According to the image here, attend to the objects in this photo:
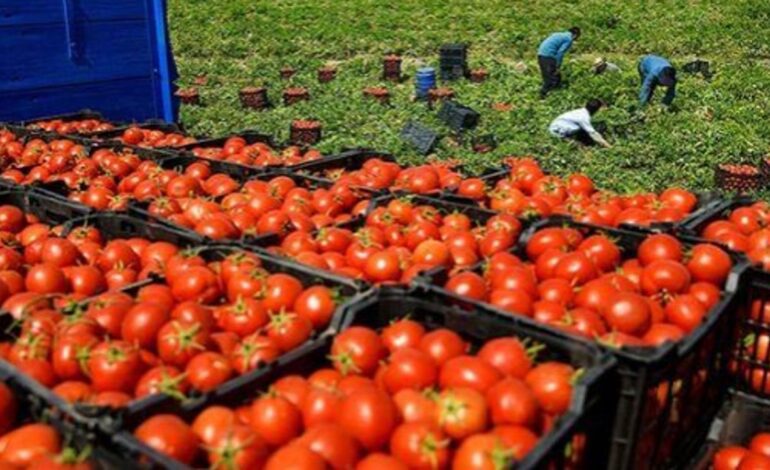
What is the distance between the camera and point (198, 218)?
4508 mm

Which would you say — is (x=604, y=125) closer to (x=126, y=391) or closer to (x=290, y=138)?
(x=290, y=138)

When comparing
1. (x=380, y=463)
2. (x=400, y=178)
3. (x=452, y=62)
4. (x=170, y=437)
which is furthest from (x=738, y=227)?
(x=452, y=62)

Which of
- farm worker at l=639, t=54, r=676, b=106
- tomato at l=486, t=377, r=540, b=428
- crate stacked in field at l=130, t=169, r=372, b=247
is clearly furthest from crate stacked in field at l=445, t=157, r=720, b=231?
farm worker at l=639, t=54, r=676, b=106

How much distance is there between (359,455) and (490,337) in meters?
0.80

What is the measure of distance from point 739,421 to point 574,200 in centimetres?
168

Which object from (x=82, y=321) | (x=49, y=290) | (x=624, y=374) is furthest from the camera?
(x=49, y=290)

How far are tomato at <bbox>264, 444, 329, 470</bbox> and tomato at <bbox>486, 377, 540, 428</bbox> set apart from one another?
57 centimetres

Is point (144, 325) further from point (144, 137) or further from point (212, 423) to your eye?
point (144, 137)

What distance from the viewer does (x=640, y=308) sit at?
3041mm

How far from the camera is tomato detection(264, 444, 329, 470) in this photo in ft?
6.88

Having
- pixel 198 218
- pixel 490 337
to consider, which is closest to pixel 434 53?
pixel 198 218

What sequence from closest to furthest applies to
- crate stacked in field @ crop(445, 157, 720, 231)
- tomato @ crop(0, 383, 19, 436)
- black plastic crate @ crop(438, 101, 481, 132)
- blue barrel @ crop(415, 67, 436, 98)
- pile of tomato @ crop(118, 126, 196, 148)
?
tomato @ crop(0, 383, 19, 436), crate stacked in field @ crop(445, 157, 720, 231), pile of tomato @ crop(118, 126, 196, 148), black plastic crate @ crop(438, 101, 481, 132), blue barrel @ crop(415, 67, 436, 98)

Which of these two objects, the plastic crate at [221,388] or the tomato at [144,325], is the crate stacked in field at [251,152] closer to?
the plastic crate at [221,388]

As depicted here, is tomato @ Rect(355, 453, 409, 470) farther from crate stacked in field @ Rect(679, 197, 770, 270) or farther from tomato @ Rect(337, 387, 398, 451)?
crate stacked in field @ Rect(679, 197, 770, 270)
